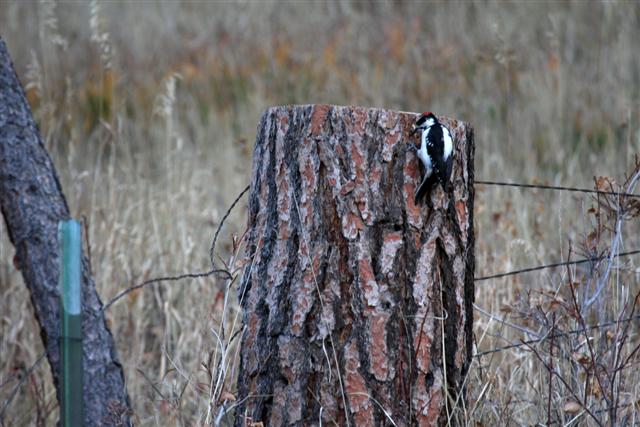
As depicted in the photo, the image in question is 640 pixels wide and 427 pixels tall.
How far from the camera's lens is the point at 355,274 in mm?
2094

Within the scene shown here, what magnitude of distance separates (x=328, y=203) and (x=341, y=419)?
0.54 m

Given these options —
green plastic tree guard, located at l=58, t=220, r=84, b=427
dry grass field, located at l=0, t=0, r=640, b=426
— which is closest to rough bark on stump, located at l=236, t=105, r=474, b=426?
dry grass field, located at l=0, t=0, r=640, b=426

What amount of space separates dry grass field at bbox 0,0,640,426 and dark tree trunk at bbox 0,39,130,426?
7.1 inches

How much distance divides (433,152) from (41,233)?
134cm

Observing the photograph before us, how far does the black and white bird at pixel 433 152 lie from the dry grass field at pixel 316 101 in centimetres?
49

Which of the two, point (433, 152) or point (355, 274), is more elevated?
point (433, 152)

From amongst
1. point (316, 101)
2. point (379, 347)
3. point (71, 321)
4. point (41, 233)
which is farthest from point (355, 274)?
point (316, 101)

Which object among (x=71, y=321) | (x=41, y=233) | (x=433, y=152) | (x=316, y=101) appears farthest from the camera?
(x=316, y=101)

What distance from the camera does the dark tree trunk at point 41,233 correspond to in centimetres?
267

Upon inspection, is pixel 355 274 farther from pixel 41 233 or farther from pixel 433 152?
pixel 41 233

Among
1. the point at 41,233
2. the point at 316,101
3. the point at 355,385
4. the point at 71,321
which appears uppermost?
the point at 316,101

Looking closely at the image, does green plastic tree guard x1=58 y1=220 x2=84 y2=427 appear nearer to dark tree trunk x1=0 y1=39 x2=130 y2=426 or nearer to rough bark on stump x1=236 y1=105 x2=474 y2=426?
dark tree trunk x1=0 y1=39 x2=130 y2=426

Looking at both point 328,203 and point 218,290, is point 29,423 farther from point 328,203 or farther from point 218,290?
point 328,203

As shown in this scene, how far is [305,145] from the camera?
2.12m
